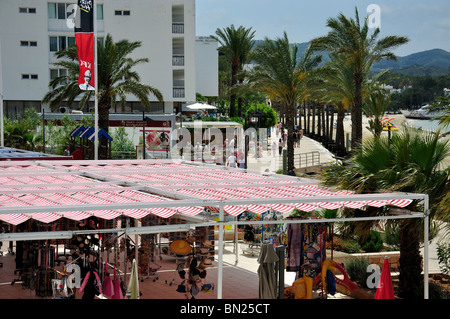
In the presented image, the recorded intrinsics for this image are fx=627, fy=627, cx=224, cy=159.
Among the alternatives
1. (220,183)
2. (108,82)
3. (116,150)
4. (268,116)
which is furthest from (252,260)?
(268,116)

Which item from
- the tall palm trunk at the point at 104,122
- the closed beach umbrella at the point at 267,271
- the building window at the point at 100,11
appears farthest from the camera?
the building window at the point at 100,11

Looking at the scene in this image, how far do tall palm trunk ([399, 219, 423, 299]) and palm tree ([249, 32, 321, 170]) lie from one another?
71.0ft

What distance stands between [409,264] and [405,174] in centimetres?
188

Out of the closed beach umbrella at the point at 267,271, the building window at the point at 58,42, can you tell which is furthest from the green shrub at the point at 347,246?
the building window at the point at 58,42

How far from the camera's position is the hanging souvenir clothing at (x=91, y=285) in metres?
11.1

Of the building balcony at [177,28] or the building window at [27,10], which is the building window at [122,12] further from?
the building window at [27,10]

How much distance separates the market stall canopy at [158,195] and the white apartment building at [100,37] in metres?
37.5

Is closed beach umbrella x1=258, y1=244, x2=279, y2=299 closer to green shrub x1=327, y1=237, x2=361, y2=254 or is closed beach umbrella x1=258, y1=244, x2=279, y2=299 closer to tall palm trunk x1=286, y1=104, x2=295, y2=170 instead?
green shrub x1=327, y1=237, x2=361, y2=254

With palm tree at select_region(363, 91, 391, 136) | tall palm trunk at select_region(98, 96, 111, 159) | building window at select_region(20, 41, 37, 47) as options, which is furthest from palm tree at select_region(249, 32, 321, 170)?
building window at select_region(20, 41, 37, 47)

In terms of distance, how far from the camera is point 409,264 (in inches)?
495

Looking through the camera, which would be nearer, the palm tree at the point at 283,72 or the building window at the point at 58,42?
the palm tree at the point at 283,72

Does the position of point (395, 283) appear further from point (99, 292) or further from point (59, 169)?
point (59, 169)

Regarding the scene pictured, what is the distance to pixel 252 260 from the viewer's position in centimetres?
1698

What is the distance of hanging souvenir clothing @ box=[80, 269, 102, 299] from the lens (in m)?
11.1
